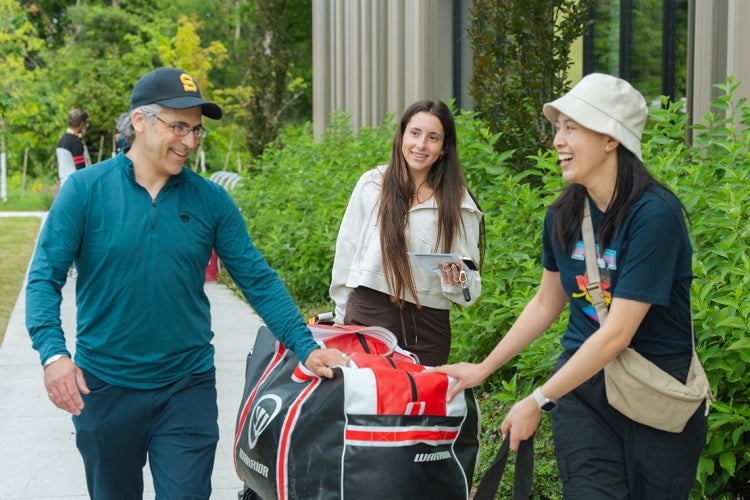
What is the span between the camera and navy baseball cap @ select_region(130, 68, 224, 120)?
147 inches

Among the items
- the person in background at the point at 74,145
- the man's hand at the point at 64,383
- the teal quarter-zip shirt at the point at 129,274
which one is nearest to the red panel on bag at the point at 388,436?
the teal quarter-zip shirt at the point at 129,274

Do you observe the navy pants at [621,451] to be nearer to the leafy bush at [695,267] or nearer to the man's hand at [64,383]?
the leafy bush at [695,267]

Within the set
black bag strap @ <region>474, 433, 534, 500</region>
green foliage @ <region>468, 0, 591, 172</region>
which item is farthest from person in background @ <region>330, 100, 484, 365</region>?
green foliage @ <region>468, 0, 591, 172</region>

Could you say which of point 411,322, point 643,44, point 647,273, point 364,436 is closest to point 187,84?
point 364,436

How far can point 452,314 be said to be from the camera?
7.06 meters

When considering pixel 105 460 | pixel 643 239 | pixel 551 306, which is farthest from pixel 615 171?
pixel 105 460

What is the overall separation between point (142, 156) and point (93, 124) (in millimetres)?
32991

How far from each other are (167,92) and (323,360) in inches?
40.3

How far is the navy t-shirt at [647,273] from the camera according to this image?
10.2 feet

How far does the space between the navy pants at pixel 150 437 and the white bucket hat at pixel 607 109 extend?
1.61 m

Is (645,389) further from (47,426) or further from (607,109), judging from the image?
(47,426)

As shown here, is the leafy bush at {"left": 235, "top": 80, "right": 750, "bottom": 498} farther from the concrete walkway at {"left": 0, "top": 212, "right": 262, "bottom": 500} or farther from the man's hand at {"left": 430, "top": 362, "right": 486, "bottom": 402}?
the concrete walkway at {"left": 0, "top": 212, "right": 262, "bottom": 500}

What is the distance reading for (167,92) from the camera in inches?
148

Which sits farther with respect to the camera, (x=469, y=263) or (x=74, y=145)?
(x=74, y=145)
